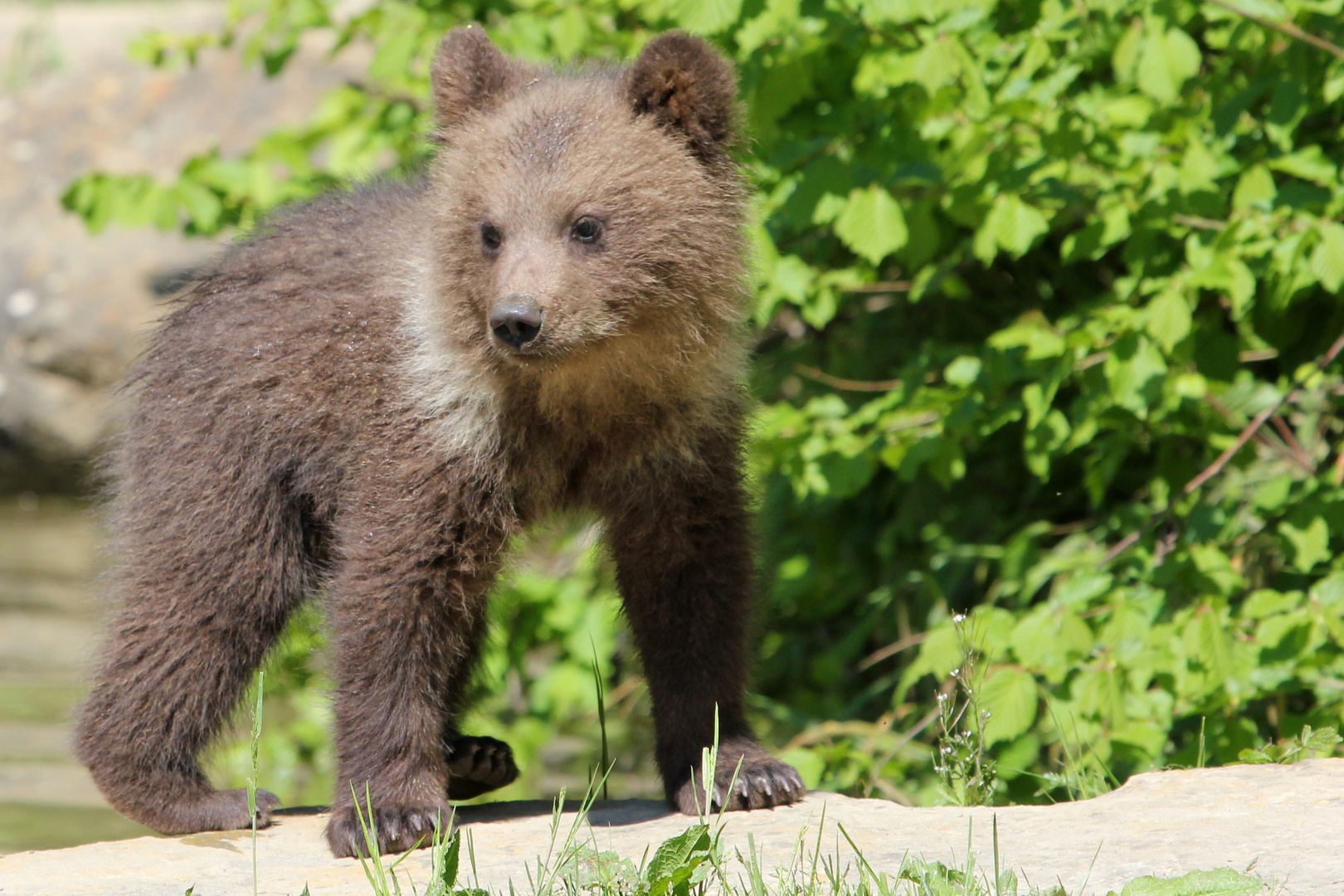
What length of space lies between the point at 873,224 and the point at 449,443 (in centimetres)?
163

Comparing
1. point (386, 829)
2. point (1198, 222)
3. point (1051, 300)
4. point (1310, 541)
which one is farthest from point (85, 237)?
point (1310, 541)

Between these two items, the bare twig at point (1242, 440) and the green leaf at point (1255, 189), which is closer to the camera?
the green leaf at point (1255, 189)

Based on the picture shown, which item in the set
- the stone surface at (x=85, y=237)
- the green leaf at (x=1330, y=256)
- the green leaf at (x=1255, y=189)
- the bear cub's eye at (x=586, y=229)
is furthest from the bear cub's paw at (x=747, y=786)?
the stone surface at (x=85, y=237)

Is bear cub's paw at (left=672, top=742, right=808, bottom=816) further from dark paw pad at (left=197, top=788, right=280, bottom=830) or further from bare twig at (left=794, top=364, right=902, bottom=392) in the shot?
bare twig at (left=794, top=364, right=902, bottom=392)

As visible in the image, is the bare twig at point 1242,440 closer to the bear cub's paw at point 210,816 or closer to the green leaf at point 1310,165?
the green leaf at point 1310,165

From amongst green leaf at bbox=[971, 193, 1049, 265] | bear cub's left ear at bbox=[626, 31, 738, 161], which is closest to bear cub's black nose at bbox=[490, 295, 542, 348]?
bear cub's left ear at bbox=[626, 31, 738, 161]

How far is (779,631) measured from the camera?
7.19 metres

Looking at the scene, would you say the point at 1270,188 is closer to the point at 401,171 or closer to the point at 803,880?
the point at 803,880

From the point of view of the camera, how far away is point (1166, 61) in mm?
4312

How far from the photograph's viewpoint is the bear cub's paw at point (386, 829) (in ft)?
12.1

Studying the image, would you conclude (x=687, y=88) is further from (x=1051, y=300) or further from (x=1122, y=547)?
(x=1051, y=300)

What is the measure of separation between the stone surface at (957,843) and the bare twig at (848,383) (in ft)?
7.06

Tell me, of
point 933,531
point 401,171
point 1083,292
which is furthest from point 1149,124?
point 401,171

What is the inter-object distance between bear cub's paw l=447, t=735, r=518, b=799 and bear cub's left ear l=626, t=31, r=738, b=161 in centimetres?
190
